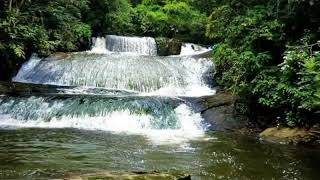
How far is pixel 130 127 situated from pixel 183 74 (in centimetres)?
563

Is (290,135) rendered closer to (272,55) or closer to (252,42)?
(272,55)

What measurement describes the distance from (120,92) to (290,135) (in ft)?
21.9

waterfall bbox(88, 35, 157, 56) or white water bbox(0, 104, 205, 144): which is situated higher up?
waterfall bbox(88, 35, 157, 56)

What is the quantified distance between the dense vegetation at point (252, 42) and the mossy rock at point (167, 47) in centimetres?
354

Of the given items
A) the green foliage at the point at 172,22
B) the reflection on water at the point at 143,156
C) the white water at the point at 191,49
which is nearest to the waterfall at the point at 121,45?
the white water at the point at 191,49

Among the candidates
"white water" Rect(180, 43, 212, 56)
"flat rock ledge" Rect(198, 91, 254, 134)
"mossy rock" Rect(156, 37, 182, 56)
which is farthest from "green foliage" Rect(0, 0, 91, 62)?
"flat rock ledge" Rect(198, 91, 254, 134)

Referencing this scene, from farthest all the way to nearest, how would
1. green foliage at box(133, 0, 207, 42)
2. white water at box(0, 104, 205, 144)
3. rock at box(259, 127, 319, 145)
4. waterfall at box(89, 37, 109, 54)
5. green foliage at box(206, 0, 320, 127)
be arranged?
green foliage at box(133, 0, 207, 42), waterfall at box(89, 37, 109, 54), white water at box(0, 104, 205, 144), green foliage at box(206, 0, 320, 127), rock at box(259, 127, 319, 145)

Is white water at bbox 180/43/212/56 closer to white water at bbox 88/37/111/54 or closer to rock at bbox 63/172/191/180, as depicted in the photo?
white water at bbox 88/37/111/54

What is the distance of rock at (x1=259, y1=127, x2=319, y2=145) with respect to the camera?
35.5ft

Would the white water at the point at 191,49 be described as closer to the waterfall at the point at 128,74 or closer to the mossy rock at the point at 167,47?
the mossy rock at the point at 167,47

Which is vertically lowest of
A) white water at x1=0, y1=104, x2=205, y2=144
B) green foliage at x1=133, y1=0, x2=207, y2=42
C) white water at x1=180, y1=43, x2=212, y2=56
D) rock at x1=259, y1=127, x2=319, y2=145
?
white water at x1=0, y1=104, x2=205, y2=144

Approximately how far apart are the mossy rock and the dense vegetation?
3.54 meters

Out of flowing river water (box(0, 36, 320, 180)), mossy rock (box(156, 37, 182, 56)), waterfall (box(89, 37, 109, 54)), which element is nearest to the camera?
flowing river water (box(0, 36, 320, 180))

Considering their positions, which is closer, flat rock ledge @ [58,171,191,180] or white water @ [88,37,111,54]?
flat rock ledge @ [58,171,191,180]
